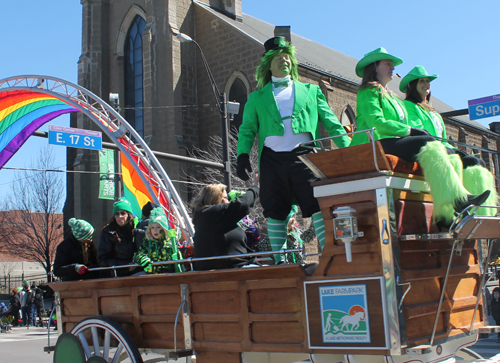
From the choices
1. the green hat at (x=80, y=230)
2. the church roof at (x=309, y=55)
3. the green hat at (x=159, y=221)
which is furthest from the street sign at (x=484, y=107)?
the church roof at (x=309, y=55)

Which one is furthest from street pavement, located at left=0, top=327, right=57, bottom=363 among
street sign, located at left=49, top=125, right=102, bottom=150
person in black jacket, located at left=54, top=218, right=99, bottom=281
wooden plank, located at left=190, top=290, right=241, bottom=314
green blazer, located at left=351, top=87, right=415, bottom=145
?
green blazer, located at left=351, top=87, right=415, bottom=145

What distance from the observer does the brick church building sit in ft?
83.8

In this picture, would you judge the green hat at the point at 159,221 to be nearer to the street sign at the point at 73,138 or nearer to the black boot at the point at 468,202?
the black boot at the point at 468,202

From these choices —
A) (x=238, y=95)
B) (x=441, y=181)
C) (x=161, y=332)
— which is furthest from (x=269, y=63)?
(x=238, y=95)

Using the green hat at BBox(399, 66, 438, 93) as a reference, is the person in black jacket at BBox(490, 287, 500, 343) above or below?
below

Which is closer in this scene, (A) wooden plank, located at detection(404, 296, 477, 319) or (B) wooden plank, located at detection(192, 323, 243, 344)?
(A) wooden plank, located at detection(404, 296, 477, 319)

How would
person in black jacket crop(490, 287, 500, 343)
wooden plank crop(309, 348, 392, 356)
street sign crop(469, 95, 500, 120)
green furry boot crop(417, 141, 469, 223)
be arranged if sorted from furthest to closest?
street sign crop(469, 95, 500, 120) < person in black jacket crop(490, 287, 500, 343) < green furry boot crop(417, 141, 469, 223) < wooden plank crop(309, 348, 392, 356)

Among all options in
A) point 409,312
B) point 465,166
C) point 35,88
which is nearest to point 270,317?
point 409,312

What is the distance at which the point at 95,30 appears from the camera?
95.6ft

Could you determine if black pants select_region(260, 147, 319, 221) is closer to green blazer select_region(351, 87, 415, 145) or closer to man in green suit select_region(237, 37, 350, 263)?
man in green suit select_region(237, 37, 350, 263)

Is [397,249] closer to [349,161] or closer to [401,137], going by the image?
[349,161]

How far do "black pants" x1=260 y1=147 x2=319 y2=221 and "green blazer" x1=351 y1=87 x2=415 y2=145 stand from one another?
1.56 ft

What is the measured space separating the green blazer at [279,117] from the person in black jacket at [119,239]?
1.82 meters

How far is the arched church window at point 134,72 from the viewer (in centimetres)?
2752
